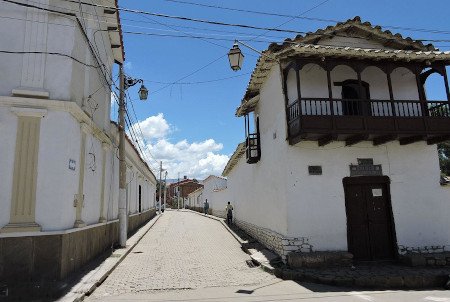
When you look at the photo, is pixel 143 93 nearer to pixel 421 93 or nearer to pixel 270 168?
pixel 270 168

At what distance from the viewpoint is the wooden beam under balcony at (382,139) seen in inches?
397

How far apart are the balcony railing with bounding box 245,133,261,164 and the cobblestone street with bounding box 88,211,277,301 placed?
343cm

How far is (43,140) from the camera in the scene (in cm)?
770

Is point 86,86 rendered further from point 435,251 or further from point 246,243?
point 435,251

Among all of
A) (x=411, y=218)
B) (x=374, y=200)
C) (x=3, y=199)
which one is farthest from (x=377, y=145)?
(x=3, y=199)

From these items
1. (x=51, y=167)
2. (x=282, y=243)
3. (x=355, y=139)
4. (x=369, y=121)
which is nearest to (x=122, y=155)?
(x=51, y=167)

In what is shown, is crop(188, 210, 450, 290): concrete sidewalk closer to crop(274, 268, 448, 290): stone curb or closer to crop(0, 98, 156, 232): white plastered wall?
crop(274, 268, 448, 290): stone curb

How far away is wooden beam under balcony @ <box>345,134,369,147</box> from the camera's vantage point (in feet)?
32.4

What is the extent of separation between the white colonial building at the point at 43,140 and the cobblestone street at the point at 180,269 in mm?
1273

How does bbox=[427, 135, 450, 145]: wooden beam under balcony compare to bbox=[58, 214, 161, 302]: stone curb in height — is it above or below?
above

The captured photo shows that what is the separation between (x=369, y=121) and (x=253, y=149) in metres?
5.17

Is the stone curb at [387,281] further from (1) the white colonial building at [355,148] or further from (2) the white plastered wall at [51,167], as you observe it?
(2) the white plastered wall at [51,167]

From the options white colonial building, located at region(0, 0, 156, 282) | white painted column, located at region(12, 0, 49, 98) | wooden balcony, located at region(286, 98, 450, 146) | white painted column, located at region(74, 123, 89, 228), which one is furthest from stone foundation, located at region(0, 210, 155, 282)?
wooden balcony, located at region(286, 98, 450, 146)

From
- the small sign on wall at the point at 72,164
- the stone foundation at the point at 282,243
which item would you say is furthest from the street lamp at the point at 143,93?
the stone foundation at the point at 282,243
